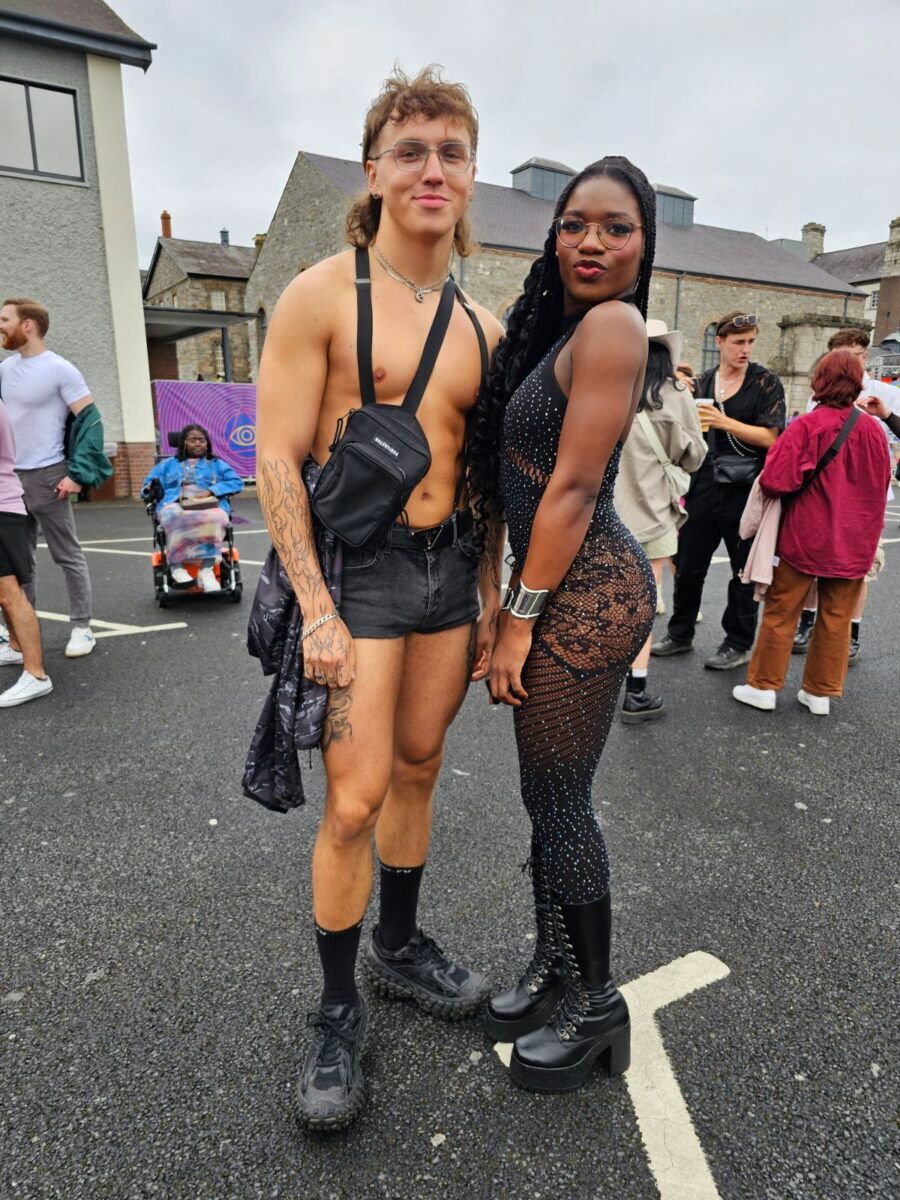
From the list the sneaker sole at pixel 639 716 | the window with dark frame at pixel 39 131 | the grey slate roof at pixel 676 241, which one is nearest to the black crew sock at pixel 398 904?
the sneaker sole at pixel 639 716

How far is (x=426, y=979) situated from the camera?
6.95 feet

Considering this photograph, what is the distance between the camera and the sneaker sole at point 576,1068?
1813mm

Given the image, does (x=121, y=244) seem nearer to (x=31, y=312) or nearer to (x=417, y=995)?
(x=31, y=312)

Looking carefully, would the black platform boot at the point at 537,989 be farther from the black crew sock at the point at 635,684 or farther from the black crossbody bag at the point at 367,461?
the black crew sock at the point at 635,684

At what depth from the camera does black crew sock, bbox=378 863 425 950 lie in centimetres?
212

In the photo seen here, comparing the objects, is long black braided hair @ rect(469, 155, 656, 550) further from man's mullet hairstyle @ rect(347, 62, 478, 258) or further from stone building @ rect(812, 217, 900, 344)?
stone building @ rect(812, 217, 900, 344)

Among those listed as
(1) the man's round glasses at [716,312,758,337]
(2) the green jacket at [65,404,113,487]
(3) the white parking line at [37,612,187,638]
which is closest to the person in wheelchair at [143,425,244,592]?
(3) the white parking line at [37,612,187,638]

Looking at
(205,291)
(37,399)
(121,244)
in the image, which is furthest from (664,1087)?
(205,291)

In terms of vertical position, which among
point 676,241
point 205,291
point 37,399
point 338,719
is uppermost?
point 676,241

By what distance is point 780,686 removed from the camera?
14.3 feet

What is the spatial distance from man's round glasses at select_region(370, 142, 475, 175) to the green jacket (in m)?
3.56

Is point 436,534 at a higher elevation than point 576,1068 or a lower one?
higher

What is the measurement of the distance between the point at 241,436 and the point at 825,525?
1297cm

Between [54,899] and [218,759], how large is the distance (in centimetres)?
110
